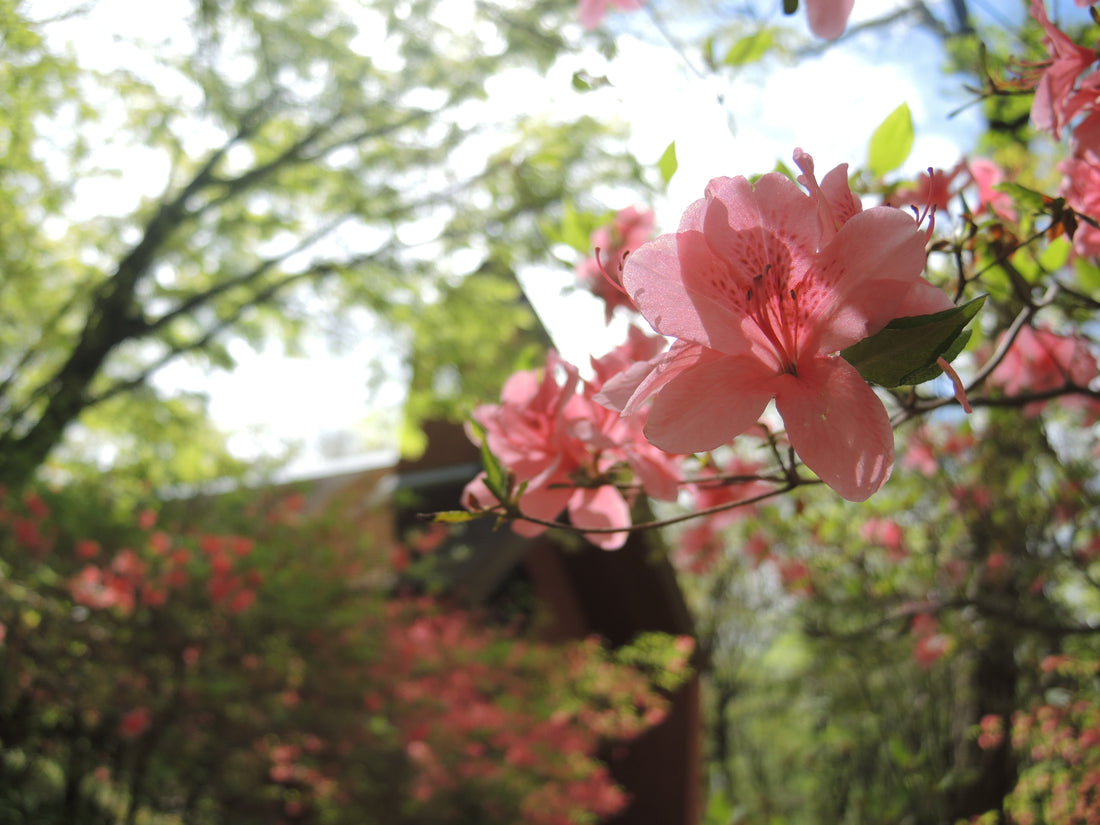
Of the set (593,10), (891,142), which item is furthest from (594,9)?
(891,142)

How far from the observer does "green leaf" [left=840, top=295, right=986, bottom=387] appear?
0.49 metres

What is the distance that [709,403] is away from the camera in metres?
0.56

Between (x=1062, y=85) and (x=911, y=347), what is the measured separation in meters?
0.55

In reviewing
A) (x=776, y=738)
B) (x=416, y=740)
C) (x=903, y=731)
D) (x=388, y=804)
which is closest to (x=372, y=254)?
(x=416, y=740)

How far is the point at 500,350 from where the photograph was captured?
5.34m

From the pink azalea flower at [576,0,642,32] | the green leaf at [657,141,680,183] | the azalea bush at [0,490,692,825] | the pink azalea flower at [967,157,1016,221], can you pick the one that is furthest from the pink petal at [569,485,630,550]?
the azalea bush at [0,490,692,825]

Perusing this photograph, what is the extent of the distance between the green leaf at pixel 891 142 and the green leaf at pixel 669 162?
26cm

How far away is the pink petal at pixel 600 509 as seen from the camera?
858 mm

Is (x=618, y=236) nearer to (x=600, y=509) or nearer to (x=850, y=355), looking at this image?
(x=600, y=509)

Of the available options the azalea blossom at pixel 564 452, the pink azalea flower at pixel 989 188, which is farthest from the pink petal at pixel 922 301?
the pink azalea flower at pixel 989 188

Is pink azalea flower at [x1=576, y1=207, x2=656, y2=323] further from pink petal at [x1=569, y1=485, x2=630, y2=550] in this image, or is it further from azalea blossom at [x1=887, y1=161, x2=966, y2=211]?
pink petal at [x1=569, y1=485, x2=630, y2=550]

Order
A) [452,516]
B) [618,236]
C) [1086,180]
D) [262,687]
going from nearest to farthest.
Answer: [452,516]
[1086,180]
[618,236]
[262,687]

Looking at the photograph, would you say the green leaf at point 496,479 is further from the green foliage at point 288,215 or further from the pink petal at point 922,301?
the green foliage at point 288,215

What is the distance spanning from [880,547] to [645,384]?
324cm
